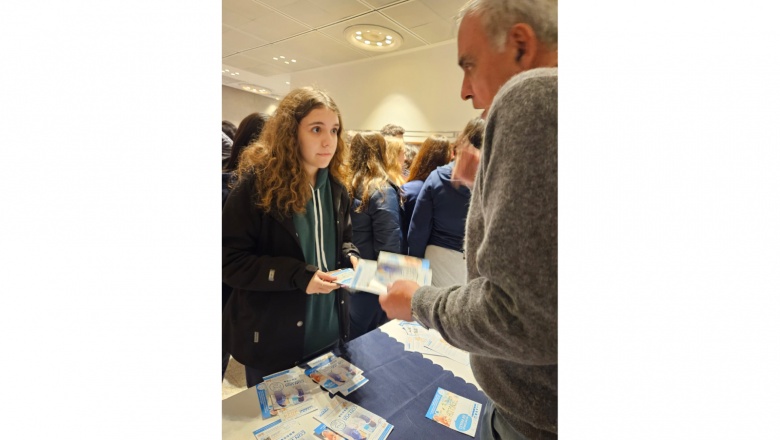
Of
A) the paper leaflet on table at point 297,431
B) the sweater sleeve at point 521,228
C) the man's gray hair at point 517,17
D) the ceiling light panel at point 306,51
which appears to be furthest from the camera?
the ceiling light panel at point 306,51

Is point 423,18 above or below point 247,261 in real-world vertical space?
above

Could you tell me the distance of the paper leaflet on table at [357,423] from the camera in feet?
2.19

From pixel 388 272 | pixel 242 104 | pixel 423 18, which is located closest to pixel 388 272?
pixel 388 272

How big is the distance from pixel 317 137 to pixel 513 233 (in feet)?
2.84

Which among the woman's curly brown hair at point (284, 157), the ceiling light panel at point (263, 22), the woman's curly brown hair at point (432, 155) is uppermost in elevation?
the ceiling light panel at point (263, 22)

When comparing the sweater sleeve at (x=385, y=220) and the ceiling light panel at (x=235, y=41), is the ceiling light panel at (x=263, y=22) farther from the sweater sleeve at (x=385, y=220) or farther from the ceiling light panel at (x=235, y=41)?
the sweater sleeve at (x=385, y=220)

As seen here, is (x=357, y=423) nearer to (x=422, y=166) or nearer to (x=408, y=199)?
(x=408, y=199)

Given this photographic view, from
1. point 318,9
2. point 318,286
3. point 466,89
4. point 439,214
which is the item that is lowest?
point 318,286

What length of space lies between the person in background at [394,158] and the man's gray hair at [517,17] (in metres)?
1.34

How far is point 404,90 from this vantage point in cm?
222

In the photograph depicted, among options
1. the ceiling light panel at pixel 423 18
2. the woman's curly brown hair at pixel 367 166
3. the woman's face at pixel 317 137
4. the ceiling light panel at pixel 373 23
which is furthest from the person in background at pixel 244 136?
the ceiling light panel at pixel 423 18

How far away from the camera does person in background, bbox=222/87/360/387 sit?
2.96 ft
